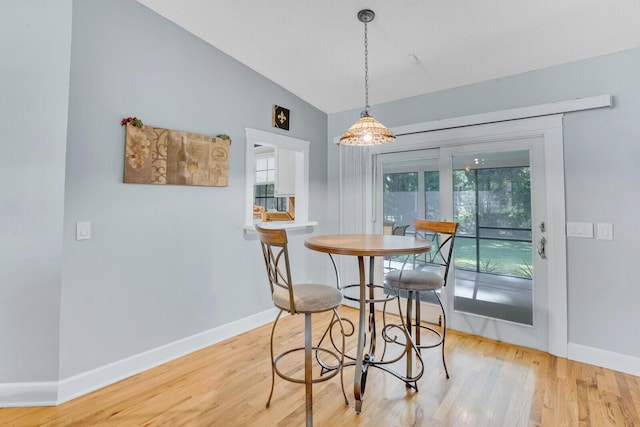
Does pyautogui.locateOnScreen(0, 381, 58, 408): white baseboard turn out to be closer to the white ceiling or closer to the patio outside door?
the white ceiling

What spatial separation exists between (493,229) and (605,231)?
782 millimetres

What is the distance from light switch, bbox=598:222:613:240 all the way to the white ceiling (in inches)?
52.3

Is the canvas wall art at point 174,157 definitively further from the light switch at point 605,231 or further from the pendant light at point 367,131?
the light switch at point 605,231

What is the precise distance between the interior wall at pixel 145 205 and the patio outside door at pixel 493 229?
1.98 metres

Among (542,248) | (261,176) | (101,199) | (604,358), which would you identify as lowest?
(604,358)

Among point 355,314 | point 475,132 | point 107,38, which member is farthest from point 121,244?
point 475,132

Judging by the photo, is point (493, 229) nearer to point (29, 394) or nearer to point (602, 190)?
point (602, 190)

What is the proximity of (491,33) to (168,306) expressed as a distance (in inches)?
131

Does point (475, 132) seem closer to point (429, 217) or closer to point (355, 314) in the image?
point (429, 217)

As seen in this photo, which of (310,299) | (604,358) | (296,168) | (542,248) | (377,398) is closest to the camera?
(310,299)

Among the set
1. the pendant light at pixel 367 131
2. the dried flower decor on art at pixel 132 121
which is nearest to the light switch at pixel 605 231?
the pendant light at pixel 367 131

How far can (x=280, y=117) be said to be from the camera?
346 centimetres

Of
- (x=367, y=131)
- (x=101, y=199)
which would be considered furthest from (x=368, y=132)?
(x=101, y=199)

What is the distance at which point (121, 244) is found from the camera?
228 centimetres
